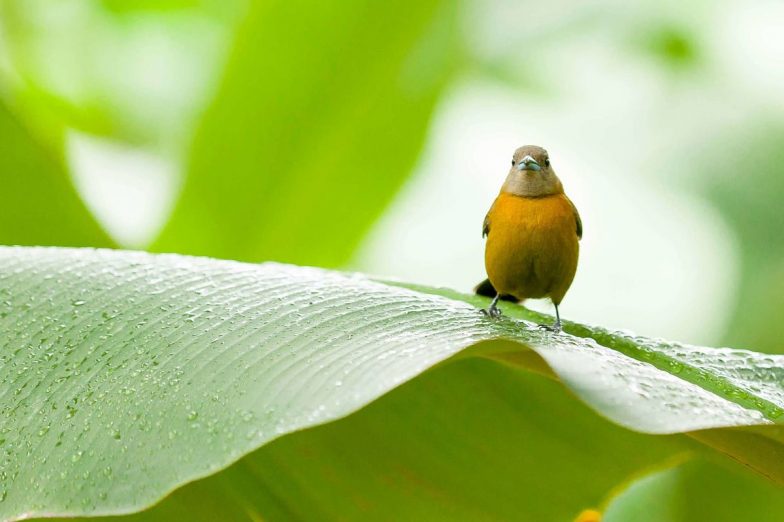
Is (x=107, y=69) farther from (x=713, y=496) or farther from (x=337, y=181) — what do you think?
(x=713, y=496)

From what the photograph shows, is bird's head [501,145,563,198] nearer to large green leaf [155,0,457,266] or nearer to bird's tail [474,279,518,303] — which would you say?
bird's tail [474,279,518,303]

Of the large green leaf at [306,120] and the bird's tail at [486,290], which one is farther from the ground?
the large green leaf at [306,120]

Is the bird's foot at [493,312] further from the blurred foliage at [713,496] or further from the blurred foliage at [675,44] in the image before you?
the blurred foliage at [675,44]

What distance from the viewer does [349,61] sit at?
1.53m

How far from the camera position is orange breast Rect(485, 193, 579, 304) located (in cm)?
107

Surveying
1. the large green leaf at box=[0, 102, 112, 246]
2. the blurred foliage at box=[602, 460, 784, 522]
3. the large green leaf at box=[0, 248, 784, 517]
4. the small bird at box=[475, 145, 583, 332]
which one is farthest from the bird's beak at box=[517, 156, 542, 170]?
the large green leaf at box=[0, 102, 112, 246]

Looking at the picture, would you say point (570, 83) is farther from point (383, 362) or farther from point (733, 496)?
point (383, 362)

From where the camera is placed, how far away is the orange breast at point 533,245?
107 centimetres

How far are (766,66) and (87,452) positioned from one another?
1794 mm

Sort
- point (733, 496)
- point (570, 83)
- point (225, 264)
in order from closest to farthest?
point (225, 264)
point (733, 496)
point (570, 83)

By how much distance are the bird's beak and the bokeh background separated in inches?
16.7

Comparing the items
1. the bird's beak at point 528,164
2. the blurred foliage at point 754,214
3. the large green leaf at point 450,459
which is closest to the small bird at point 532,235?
the bird's beak at point 528,164

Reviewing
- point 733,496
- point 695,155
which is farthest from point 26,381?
point 695,155

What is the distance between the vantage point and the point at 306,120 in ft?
5.05
